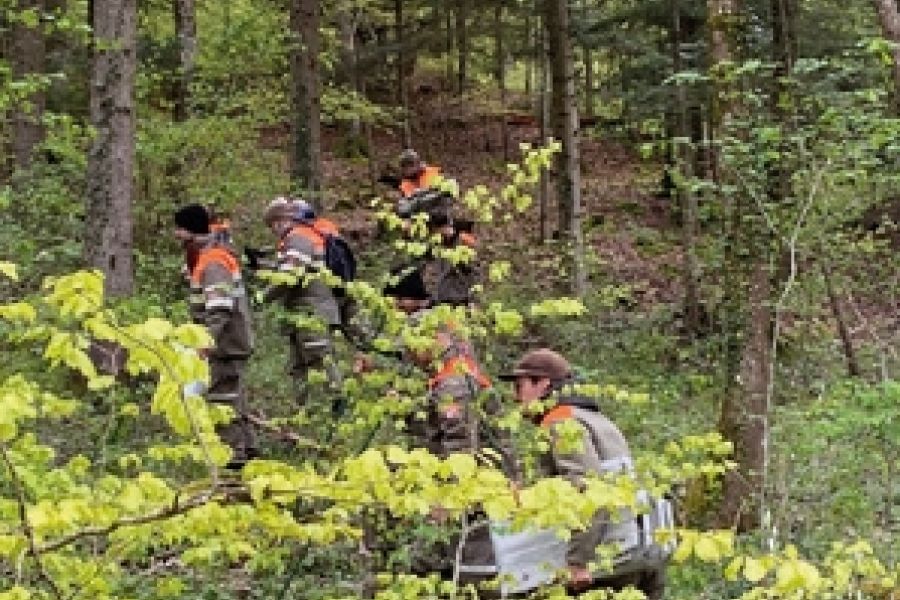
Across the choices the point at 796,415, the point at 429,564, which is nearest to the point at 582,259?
the point at 796,415

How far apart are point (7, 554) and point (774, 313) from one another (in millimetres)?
6928

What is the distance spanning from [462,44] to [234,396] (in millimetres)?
21688

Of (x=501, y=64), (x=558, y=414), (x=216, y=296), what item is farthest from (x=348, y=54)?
(x=558, y=414)

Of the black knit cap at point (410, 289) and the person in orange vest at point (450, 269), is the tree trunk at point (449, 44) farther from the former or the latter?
the black knit cap at point (410, 289)

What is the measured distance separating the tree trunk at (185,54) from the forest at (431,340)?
0.32 feet

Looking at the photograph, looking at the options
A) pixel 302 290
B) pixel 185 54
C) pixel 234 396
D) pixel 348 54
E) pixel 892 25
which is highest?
pixel 348 54

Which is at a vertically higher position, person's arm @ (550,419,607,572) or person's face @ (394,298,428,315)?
person's face @ (394,298,428,315)

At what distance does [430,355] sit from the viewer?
5.91 m

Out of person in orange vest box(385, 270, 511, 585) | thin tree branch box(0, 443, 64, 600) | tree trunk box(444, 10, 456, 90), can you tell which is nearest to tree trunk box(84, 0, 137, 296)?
person in orange vest box(385, 270, 511, 585)

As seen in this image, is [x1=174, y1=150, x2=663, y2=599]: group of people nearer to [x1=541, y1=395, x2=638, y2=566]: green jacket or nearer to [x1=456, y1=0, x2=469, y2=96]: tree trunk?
[x1=541, y1=395, x2=638, y2=566]: green jacket

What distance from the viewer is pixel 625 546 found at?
543cm

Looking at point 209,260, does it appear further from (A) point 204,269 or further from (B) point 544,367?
(B) point 544,367

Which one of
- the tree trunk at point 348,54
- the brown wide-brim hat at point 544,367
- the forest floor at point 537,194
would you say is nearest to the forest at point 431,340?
the brown wide-brim hat at point 544,367

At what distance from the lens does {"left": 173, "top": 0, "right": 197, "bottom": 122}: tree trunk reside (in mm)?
→ 16344
